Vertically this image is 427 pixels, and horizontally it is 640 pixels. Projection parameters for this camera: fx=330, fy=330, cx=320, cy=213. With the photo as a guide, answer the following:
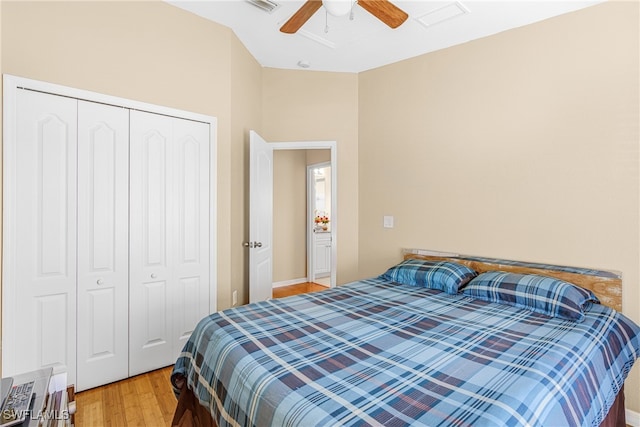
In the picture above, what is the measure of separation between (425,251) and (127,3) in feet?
10.2

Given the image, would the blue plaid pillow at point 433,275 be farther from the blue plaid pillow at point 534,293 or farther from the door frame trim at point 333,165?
the door frame trim at point 333,165

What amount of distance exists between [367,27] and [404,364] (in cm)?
257

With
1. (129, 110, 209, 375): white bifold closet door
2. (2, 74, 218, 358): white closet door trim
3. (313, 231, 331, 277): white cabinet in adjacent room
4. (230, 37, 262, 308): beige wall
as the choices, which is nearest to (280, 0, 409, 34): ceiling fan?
(230, 37, 262, 308): beige wall

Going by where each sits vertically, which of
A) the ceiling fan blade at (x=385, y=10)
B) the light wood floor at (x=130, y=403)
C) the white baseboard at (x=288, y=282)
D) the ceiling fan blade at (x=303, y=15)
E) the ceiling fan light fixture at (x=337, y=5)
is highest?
the ceiling fan blade at (x=303, y=15)

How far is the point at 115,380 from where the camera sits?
2.39 meters

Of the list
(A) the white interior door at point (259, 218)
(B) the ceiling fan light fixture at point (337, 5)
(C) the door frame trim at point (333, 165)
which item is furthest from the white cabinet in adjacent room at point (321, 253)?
(B) the ceiling fan light fixture at point (337, 5)

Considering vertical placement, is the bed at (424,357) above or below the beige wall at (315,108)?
below

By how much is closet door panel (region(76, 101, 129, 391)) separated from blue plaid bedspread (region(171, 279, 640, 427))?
35.1 inches

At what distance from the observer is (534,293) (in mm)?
2078

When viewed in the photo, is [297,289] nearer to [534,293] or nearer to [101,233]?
[101,233]

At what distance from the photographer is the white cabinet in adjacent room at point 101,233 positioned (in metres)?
1.99

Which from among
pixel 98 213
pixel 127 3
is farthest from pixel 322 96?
pixel 98 213

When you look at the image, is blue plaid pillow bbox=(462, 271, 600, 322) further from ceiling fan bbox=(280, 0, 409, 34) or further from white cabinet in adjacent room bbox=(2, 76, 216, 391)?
white cabinet in adjacent room bbox=(2, 76, 216, 391)

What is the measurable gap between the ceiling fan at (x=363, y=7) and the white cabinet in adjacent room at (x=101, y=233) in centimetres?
120
